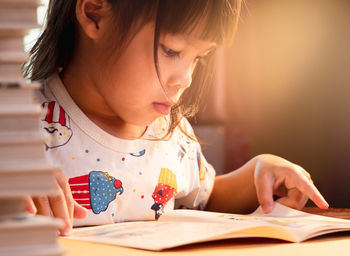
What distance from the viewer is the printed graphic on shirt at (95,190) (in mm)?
907

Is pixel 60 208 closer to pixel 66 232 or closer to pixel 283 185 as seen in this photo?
pixel 66 232

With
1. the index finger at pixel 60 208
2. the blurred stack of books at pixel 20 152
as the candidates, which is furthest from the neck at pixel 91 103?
the blurred stack of books at pixel 20 152

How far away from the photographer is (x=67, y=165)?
2.99 feet

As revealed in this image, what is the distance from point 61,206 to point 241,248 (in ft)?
0.72

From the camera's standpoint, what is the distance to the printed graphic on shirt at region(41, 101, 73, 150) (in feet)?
3.01

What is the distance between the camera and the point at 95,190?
93 centimetres

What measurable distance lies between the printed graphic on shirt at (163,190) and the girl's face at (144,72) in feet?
0.43

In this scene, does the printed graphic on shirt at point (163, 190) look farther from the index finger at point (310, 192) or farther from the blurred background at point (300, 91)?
the blurred background at point (300, 91)

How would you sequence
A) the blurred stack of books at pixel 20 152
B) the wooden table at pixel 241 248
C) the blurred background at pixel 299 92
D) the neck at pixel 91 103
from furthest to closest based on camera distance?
the blurred background at pixel 299 92
the neck at pixel 91 103
the wooden table at pixel 241 248
the blurred stack of books at pixel 20 152

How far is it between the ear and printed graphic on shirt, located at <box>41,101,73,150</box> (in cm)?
14

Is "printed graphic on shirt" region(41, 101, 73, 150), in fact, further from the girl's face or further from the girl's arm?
the girl's arm

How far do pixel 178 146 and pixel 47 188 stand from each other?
2.62 feet

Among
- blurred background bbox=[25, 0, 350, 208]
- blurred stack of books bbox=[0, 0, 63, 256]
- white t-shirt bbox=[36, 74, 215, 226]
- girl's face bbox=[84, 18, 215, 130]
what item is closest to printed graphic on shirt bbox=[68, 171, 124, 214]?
white t-shirt bbox=[36, 74, 215, 226]

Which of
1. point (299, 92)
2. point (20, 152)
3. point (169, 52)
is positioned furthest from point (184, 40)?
point (299, 92)
